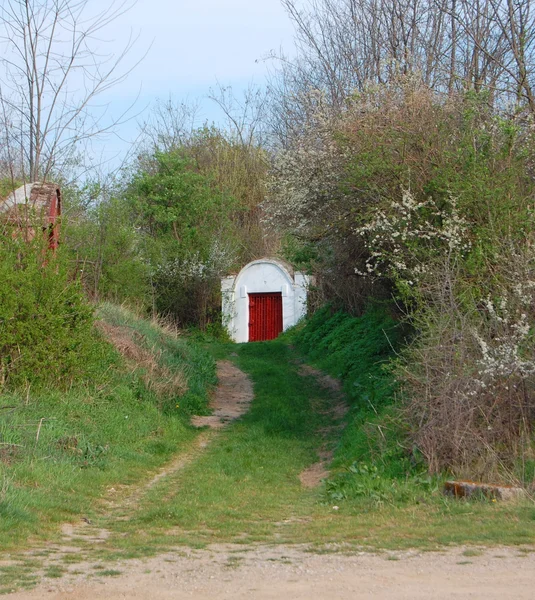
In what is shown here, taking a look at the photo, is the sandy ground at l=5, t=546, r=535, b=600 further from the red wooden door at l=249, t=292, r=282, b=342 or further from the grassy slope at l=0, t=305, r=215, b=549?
the red wooden door at l=249, t=292, r=282, b=342

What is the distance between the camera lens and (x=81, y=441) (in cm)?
1134

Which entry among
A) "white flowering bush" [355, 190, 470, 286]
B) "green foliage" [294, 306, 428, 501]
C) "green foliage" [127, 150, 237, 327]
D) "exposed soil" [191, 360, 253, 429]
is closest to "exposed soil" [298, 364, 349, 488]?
"green foliage" [294, 306, 428, 501]

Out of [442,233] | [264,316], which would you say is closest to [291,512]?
[442,233]

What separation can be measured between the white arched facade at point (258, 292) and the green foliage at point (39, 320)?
2038cm

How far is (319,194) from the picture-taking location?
639 inches

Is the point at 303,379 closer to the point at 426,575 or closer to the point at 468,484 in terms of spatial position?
the point at 468,484

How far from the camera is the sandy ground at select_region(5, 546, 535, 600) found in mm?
5203

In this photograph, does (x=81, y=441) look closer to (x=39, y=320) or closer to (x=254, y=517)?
(x=39, y=320)

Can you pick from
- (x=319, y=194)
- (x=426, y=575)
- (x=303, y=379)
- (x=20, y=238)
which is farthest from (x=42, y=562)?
(x=303, y=379)

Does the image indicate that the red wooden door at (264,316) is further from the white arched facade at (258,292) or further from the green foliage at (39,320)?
the green foliage at (39,320)

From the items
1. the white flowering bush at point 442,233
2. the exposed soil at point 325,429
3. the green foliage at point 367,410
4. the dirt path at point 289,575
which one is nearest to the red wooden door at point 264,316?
the green foliage at point 367,410

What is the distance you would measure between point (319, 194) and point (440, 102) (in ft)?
10.4

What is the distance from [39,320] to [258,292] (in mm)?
22151

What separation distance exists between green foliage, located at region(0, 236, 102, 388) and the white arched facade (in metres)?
20.4
